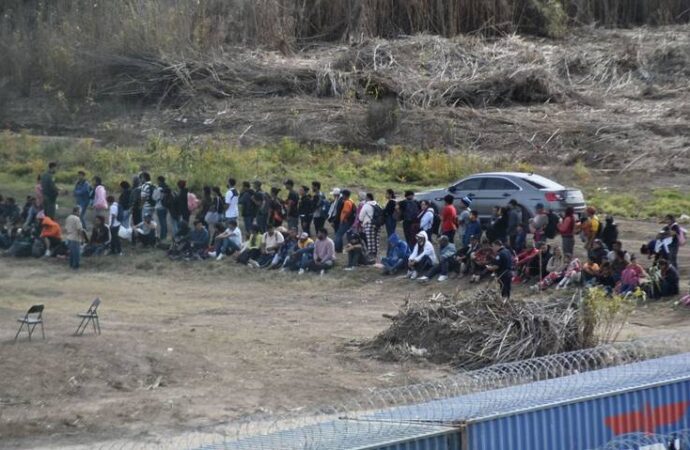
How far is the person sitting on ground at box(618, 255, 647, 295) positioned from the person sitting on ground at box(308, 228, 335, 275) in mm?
7247

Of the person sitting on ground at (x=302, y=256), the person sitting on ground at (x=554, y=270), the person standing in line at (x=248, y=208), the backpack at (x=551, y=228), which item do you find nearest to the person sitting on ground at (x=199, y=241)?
the person standing in line at (x=248, y=208)

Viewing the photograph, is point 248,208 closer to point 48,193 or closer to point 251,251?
point 251,251

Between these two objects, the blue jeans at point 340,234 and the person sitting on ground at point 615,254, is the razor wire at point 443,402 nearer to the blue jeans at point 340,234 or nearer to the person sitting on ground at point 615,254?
the person sitting on ground at point 615,254

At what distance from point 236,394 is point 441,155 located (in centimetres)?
2101

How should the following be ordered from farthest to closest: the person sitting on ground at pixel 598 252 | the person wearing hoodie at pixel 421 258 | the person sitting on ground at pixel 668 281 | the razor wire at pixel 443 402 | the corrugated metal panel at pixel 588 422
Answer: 1. the person wearing hoodie at pixel 421 258
2. the person sitting on ground at pixel 598 252
3. the person sitting on ground at pixel 668 281
4. the corrugated metal panel at pixel 588 422
5. the razor wire at pixel 443 402

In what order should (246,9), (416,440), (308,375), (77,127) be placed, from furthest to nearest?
(246,9) → (77,127) → (308,375) → (416,440)

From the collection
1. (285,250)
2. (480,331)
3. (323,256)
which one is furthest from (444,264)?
(480,331)

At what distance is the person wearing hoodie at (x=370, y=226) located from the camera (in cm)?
2692

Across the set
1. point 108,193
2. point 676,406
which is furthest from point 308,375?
point 108,193

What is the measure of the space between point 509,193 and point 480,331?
34.1 ft

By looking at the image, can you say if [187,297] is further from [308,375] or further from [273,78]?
[273,78]

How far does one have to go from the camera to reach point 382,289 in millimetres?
→ 25688

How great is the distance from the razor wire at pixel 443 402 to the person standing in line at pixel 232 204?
12.6 m

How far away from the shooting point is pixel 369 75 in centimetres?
4438
